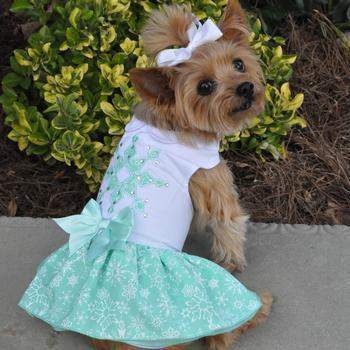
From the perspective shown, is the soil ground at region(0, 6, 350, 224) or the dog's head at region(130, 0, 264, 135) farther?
the soil ground at region(0, 6, 350, 224)

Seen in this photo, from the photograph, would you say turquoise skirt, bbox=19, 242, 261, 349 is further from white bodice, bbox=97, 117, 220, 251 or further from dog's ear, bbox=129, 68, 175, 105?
dog's ear, bbox=129, 68, 175, 105

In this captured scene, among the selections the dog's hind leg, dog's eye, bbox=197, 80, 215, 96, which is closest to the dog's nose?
dog's eye, bbox=197, 80, 215, 96

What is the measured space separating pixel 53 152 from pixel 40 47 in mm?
700

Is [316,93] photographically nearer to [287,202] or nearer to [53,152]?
[287,202]

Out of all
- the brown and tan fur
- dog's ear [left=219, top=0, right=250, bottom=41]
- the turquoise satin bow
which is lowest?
the turquoise satin bow

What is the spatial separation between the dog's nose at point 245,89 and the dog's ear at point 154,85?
319mm

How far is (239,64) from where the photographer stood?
315 centimetres

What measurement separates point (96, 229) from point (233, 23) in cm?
121

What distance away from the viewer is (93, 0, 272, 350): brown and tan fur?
118 inches

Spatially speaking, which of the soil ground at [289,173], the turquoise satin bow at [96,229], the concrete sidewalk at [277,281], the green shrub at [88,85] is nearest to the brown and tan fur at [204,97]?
A: the concrete sidewalk at [277,281]

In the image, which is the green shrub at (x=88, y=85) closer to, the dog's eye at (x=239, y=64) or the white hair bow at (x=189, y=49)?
the dog's eye at (x=239, y=64)

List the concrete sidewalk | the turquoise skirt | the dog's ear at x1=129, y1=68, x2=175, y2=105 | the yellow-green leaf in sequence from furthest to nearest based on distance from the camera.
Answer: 1. the yellow-green leaf
2. the concrete sidewalk
3. the turquoise skirt
4. the dog's ear at x1=129, y1=68, x2=175, y2=105

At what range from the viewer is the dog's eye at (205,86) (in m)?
3.04

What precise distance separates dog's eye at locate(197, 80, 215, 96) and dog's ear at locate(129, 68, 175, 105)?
136 mm
